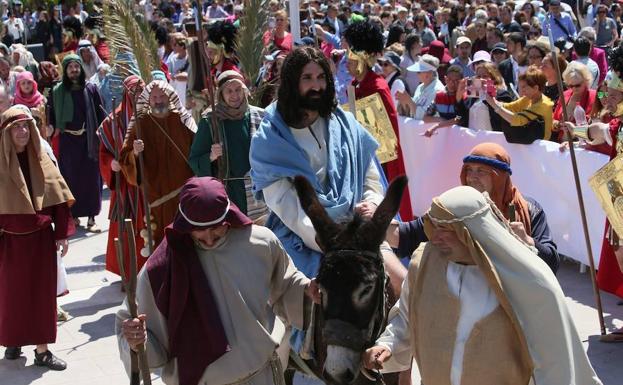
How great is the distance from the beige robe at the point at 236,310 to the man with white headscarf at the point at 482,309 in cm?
57

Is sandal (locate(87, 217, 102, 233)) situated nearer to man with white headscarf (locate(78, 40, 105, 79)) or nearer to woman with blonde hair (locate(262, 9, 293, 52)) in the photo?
man with white headscarf (locate(78, 40, 105, 79))

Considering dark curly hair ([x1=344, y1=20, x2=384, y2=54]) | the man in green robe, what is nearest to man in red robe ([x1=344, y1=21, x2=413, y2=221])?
dark curly hair ([x1=344, y1=20, x2=384, y2=54])

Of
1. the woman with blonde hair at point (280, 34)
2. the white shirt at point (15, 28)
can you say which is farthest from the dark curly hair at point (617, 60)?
the white shirt at point (15, 28)

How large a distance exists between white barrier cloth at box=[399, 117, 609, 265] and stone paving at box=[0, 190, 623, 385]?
433 mm

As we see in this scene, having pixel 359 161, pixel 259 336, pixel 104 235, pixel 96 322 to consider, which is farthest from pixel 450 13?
pixel 259 336

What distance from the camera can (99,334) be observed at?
8656 mm

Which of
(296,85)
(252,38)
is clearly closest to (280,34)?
(252,38)

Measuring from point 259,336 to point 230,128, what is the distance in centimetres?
361

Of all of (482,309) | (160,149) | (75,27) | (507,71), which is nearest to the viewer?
(482,309)

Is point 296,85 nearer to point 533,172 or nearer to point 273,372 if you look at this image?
point 273,372

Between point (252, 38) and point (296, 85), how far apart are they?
4.20 metres

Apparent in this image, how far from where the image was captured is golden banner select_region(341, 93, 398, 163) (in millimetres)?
9148

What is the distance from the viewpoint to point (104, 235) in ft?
40.6

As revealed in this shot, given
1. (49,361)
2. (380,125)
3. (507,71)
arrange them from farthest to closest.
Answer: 1. (507,71)
2. (380,125)
3. (49,361)
